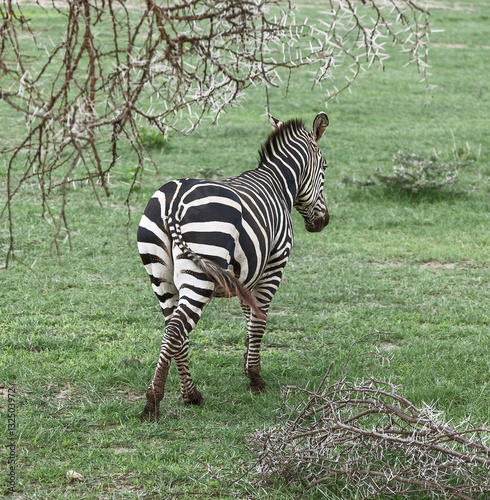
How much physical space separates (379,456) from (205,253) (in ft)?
5.04

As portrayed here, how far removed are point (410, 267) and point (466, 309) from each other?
1.24 meters

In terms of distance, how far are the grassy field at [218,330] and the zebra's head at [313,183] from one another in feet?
3.08

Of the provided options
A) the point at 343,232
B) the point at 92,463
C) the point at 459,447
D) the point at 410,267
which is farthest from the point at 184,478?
the point at 343,232

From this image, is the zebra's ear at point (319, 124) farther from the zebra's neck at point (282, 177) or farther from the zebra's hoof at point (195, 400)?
the zebra's hoof at point (195, 400)

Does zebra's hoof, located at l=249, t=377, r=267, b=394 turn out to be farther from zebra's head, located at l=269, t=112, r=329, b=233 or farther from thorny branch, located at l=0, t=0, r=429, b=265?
thorny branch, located at l=0, t=0, r=429, b=265

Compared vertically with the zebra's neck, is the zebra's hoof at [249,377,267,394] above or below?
below

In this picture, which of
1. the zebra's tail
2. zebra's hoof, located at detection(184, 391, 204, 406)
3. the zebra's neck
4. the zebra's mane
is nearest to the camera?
the zebra's tail

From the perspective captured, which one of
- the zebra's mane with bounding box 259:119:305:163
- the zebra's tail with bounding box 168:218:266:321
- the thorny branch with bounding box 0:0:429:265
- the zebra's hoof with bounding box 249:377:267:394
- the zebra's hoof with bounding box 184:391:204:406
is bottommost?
the zebra's hoof with bounding box 249:377:267:394

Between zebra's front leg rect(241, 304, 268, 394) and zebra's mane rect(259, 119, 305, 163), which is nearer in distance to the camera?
zebra's front leg rect(241, 304, 268, 394)

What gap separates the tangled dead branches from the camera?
3355 mm

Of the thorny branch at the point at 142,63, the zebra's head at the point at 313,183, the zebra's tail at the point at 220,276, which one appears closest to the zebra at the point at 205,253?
the zebra's tail at the point at 220,276

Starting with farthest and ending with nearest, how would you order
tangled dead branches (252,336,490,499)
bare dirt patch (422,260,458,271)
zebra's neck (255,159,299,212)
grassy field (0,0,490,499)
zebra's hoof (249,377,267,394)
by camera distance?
bare dirt patch (422,260,458,271) < zebra's neck (255,159,299,212) < zebra's hoof (249,377,267,394) < grassy field (0,0,490,499) < tangled dead branches (252,336,490,499)

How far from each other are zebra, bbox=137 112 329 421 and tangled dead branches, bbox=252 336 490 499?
0.83 m

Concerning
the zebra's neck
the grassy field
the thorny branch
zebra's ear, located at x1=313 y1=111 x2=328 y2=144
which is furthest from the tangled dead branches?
zebra's ear, located at x1=313 y1=111 x2=328 y2=144
